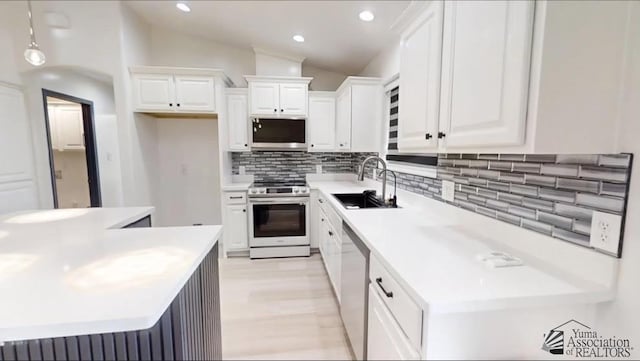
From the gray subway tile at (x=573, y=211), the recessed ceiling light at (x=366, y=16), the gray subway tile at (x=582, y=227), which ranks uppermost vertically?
the recessed ceiling light at (x=366, y=16)

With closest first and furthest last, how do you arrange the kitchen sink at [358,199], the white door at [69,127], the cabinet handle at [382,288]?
the cabinet handle at [382,288], the kitchen sink at [358,199], the white door at [69,127]

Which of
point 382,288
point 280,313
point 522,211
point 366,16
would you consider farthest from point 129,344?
point 366,16

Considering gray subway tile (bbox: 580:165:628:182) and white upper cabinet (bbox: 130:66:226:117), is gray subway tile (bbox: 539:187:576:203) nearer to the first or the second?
gray subway tile (bbox: 580:165:628:182)

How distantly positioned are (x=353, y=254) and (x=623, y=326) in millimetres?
1104

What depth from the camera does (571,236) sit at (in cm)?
94

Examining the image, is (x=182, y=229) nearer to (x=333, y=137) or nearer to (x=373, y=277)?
(x=373, y=277)

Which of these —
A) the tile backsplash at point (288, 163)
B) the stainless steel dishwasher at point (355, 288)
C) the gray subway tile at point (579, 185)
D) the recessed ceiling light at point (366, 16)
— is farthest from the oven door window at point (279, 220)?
the gray subway tile at point (579, 185)

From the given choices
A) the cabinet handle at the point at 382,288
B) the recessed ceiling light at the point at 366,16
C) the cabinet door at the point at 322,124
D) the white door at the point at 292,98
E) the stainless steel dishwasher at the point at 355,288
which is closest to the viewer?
the cabinet handle at the point at 382,288

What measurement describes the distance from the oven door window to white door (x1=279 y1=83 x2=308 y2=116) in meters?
1.23

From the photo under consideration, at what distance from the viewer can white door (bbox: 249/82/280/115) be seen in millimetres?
3459

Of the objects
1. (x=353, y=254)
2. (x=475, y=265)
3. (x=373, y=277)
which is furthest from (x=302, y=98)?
(x=475, y=265)

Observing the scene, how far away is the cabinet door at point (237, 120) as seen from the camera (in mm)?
3572

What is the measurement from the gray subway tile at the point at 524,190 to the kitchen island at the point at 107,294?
54.0 inches

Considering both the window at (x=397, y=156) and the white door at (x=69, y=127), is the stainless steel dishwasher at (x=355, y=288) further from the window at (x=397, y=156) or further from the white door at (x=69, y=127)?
the white door at (x=69, y=127)
